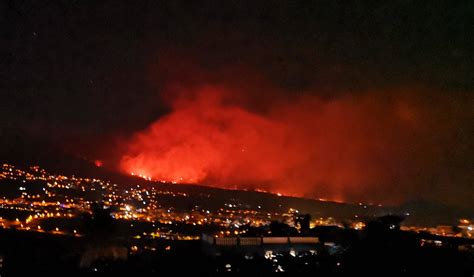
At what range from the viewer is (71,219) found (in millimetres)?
29469

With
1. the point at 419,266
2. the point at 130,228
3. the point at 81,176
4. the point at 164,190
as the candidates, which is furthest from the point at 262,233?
the point at 81,176

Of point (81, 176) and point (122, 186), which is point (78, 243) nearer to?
point (122, 186)

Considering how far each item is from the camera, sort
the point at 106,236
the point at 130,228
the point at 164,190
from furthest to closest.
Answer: the point at 164,190 < the point at 130,228 < the point at 106,236

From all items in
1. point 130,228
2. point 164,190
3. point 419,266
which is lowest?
point 419,266

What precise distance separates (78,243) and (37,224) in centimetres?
640

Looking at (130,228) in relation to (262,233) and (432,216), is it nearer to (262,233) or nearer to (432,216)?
(262,233)

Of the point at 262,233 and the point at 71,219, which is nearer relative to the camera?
the point at 262,233

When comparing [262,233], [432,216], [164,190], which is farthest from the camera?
[164,190]

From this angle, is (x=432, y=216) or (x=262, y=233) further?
(x=432, y=216)

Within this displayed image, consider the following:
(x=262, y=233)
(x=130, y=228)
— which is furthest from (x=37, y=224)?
(x=262, y=233)

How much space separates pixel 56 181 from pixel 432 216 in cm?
4016

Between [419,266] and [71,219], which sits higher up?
[71,219]

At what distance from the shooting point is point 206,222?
36.2 m

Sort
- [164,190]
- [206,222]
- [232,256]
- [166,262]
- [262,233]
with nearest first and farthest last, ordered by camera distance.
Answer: [166,262] < [232,256] < [262,233] < [206,222] < [164,190]
